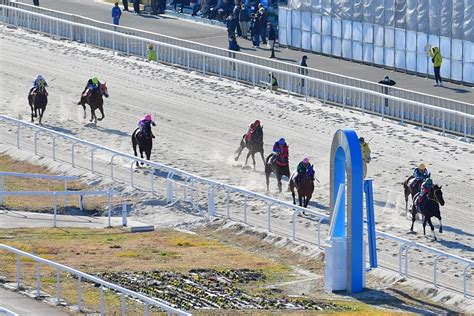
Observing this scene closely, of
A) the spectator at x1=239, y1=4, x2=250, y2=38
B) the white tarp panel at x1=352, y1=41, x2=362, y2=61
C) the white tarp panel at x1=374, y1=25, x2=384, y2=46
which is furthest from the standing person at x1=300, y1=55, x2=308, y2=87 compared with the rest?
the spectator at x1=239, y1=4, x2=250, y2=38

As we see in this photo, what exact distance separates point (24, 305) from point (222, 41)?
27422mm

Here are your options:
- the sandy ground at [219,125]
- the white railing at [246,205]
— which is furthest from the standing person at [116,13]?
the white railing at [246,205]

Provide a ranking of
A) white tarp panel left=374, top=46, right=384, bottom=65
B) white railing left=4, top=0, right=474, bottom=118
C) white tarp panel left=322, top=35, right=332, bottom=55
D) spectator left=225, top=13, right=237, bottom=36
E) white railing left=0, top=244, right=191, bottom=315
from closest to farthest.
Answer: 1. white railing left=0, top=244, right=191, bottom=315
2. white railing left=4, top=0, right=474, bottom=118
3. white tarp panel left=374, top=46, right=384, bottom=65
4. spectator left=225, top=13, right=237, bottom=36
5. white tarp panel left=322, top=35, right=332, bottom=55

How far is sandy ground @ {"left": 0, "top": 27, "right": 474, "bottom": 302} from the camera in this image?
35531 millimetres

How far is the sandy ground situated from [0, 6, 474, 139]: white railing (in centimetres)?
33

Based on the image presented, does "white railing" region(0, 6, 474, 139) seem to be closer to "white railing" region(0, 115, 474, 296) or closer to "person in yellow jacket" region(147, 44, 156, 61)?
"person in yellow jacket" region(147, 44, 156, 61)

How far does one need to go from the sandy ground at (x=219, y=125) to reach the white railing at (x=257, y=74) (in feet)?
1.07

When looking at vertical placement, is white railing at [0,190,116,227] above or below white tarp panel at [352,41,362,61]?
below

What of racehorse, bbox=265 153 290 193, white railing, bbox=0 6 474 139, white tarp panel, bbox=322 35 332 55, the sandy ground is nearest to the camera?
racehorse, bbox=265 153 290 193

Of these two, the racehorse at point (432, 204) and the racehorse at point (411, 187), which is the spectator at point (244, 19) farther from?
the racehorse at point (432, 204)

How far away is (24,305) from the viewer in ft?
82.0

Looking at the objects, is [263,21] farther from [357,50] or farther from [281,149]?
[281,149]

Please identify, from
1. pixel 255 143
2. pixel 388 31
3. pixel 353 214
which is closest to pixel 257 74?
pixel 388 31

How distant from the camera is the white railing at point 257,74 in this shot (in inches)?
1577
